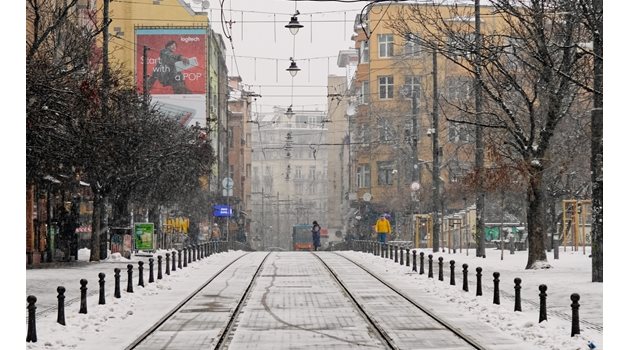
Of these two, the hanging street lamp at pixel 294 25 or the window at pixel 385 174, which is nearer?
the hanging street lamp at pixel 294 25

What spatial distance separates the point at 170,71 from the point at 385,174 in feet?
60.2

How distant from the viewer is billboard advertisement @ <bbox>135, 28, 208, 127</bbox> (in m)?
94.4

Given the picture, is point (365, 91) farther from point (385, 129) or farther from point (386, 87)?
point (385, 129)

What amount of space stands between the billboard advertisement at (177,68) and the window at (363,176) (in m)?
13.6

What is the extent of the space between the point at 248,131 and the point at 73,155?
12302cm

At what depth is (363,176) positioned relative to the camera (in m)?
101

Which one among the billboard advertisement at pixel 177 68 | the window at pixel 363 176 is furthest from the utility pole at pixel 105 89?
the window at pixel 363 176

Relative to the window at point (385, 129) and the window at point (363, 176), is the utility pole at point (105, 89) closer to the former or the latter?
the window at point (385, 129)

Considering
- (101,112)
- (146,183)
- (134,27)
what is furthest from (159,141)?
(134,27)

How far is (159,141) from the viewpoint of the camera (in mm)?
50031

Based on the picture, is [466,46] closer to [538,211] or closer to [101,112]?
[538,211]

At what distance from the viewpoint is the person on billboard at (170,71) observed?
94262mm

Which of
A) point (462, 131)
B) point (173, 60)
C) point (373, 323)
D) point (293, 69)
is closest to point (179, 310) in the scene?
point (373, 323)

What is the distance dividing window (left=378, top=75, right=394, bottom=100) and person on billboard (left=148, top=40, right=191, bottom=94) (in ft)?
48.8
